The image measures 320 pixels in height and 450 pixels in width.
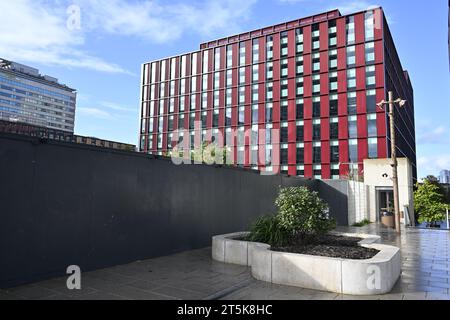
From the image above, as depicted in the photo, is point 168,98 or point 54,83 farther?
point 54,83

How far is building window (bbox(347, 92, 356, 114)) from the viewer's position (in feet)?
153

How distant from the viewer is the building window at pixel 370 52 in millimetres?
45719

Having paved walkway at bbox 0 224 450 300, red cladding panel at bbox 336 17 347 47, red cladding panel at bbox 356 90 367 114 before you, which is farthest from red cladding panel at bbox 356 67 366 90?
paved walkway at bbox 0 224 450 300

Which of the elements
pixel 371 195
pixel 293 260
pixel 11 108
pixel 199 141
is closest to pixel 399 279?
pixel 293 260

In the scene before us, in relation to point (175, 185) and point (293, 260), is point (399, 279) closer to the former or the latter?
point (293, 260)

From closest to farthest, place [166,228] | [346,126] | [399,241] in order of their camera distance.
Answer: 1. [166,228]
2. [399,241]
3. [346,126]

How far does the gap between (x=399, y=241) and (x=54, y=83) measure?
96649 millimetres

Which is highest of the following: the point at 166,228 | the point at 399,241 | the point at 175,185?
the point at 175,185

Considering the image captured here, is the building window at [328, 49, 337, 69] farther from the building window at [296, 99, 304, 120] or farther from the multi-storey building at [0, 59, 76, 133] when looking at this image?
the multi-storey building at [0, 59, 76, 133]

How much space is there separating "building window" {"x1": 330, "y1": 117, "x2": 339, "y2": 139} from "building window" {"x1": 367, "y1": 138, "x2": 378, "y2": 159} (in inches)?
180

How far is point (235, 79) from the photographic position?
5712 cm

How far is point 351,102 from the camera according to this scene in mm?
46844

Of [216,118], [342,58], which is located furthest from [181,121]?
[342,58]

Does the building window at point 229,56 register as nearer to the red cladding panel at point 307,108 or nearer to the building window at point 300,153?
the red cladding panel at point 307,108
